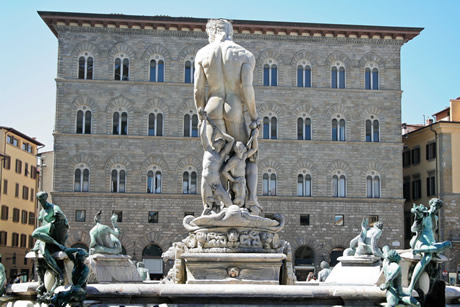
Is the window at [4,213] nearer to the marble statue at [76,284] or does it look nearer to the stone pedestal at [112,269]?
the stone pedestal at [112,269]

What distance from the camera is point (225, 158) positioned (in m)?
12.2

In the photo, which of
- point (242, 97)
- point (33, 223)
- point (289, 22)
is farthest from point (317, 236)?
point (242, 97)

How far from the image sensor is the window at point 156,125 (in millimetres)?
50750

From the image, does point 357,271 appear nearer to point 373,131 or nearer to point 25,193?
point 373,131

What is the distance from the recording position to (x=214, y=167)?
12117 mm

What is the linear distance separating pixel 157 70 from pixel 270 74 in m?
7.72

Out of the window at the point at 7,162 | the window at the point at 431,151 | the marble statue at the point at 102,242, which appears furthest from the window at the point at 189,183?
the marble statue at the point at 102,242

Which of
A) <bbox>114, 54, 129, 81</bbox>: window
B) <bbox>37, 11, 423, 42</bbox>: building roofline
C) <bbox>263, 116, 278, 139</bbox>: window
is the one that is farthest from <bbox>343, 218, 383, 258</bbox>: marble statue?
<bbox>114, 54, 129, 81</bbox>: window

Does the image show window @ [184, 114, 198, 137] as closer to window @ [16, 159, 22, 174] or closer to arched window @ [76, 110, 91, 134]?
arched window @ [76, 110, 91, 134]

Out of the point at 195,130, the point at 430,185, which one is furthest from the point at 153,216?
the point at 430,185

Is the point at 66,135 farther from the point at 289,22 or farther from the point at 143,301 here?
the point at 143,301

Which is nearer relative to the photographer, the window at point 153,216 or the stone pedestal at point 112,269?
the stone pedestal at point 112,269

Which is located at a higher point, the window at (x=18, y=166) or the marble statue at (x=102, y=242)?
the window at (x=18, y=166)

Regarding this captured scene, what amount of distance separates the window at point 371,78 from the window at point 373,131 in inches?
94.4
